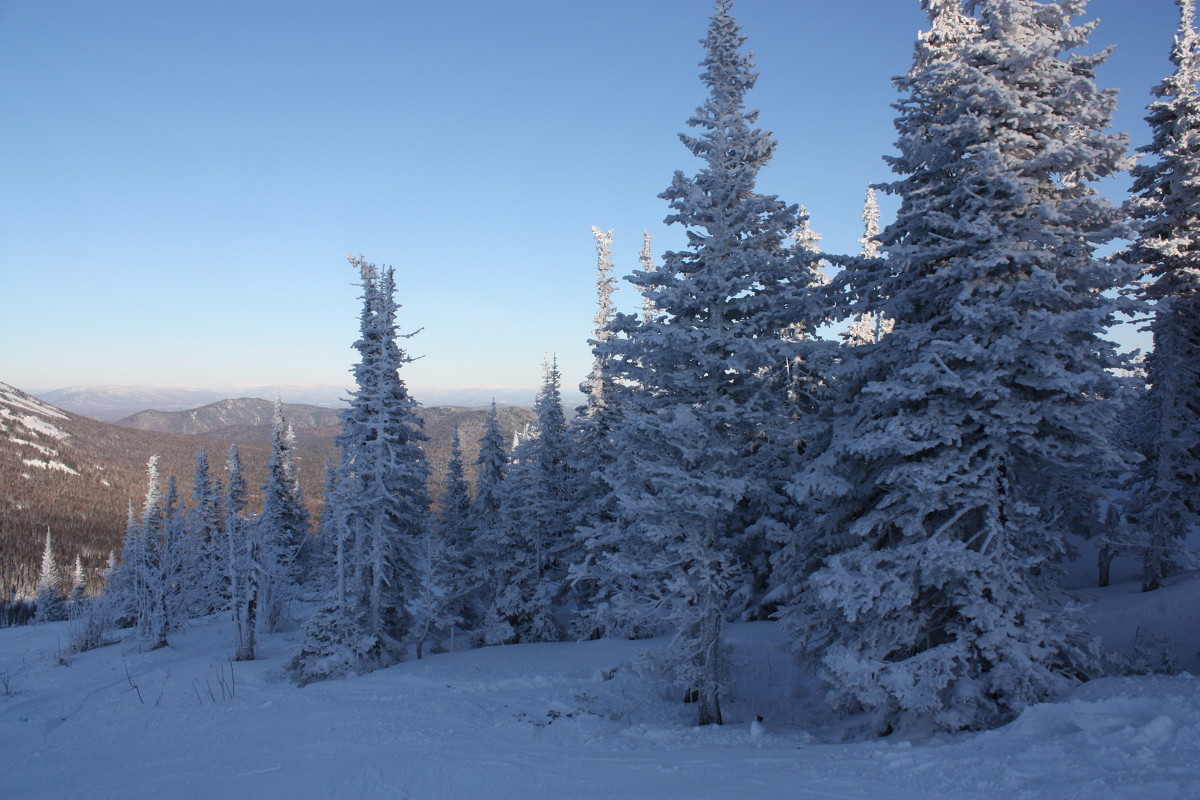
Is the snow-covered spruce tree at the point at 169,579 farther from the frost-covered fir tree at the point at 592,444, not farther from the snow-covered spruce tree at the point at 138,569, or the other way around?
the frost-covered fir tree at the point at 592,444

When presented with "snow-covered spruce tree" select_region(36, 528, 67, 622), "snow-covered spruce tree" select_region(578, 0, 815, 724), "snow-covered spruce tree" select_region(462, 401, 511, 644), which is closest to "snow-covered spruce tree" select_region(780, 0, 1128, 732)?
"snow-covered spruce tree" select_region(578, 0, 815, 724)

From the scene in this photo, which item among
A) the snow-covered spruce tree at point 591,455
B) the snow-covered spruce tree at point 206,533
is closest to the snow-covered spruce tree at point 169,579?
the snow-covered spruce tree at point 206,533

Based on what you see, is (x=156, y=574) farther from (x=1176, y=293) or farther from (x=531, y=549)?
(x=1176, y=293)

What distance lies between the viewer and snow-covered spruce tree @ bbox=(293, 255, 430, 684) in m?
23.0

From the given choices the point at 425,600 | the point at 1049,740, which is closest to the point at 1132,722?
the point at 1049,740

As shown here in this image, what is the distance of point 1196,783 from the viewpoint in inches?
226

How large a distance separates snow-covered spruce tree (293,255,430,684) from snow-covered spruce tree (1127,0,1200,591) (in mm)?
23976

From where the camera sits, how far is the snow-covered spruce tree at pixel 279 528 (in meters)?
35.0

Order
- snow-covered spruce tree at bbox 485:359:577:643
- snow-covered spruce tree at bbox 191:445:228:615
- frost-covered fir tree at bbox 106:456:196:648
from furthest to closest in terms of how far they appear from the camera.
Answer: snow-covered spruce tree at bbox 191:445:228:615
frost-covered fir tree at bbox 106:456:196:648
snow-covered spruce tree at bbox 485:359:577:643

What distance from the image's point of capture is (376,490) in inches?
926

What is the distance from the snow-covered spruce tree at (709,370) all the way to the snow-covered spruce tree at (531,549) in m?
16.4

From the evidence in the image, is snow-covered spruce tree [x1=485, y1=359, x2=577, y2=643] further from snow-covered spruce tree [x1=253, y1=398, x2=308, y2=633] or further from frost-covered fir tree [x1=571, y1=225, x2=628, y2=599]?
snow-covered spruce tree [x1=253, y1=398, x2=308, y2=633]

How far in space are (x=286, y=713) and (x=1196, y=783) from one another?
1729 cm

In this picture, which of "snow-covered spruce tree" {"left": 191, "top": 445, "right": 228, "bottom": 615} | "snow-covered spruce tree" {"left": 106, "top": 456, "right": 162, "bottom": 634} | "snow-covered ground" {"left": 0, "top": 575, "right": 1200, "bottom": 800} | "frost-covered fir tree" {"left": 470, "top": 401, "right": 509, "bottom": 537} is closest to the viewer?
"snow-covered ground" {"left": 0, "top": 575, "right": 1200, "bottom": 800}
